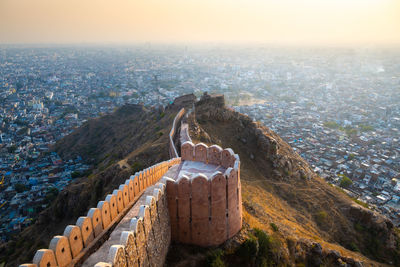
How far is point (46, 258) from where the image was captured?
7.64m

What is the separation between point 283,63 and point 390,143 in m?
147

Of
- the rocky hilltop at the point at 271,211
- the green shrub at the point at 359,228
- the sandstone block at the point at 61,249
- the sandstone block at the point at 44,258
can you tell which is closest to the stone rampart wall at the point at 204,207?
the rocky hilltop at the point at 271,211

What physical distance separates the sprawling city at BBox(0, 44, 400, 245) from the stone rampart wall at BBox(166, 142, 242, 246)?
29.6 m

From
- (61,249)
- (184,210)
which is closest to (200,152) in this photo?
(184,210)

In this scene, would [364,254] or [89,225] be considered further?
[364,254]

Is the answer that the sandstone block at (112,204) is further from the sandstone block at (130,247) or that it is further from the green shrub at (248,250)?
the green shrub at (248,250)

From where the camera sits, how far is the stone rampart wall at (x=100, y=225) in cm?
816

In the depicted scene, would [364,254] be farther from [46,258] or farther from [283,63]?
[283,63]

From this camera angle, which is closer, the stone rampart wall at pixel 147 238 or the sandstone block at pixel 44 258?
the sandstone block at pixel 44 258

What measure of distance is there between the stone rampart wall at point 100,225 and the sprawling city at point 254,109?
2976 cm

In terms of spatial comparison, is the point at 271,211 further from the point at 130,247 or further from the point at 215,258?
the point at 130,247

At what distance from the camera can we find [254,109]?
89875 mm

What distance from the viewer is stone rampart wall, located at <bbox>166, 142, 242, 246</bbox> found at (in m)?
13.0

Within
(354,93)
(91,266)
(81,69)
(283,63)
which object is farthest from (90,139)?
(283,63)
